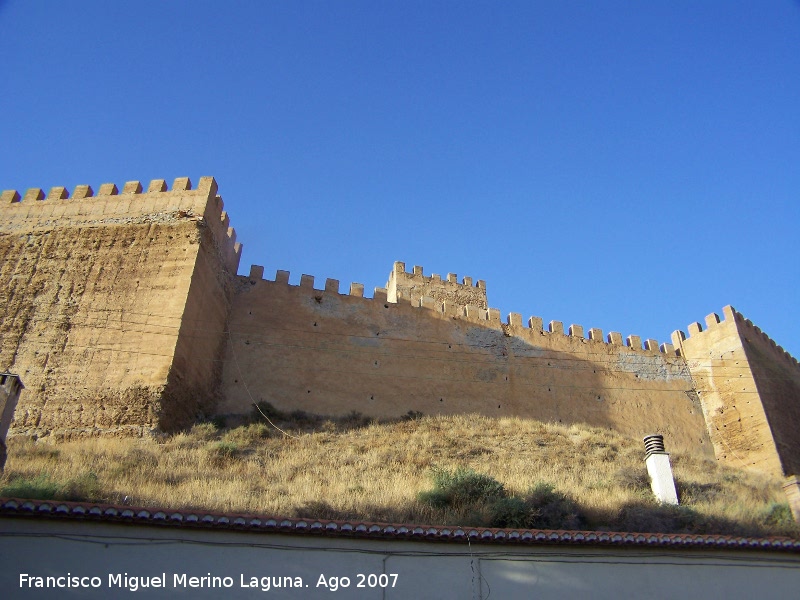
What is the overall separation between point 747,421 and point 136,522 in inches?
780

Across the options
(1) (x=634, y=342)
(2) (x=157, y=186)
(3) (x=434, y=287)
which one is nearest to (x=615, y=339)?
(1) (x=634, y=342)

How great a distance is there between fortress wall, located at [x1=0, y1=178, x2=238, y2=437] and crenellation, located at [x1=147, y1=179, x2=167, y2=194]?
1.1 inches

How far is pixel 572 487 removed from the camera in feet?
46.0

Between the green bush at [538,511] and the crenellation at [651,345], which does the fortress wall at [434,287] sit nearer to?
the crenellation at [651,345]

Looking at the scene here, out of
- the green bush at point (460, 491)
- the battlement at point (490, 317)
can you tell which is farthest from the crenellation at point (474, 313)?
the green bush at point (460, 491)

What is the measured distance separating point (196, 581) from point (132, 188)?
47.3 ft

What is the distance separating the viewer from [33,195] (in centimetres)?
2025

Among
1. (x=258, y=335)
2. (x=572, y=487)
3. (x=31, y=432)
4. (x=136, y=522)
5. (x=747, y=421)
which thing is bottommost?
(x=136, y=522)

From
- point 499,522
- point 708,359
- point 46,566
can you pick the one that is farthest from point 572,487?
point 708,359

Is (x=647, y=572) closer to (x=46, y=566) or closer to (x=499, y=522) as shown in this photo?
(x=499, y=522)

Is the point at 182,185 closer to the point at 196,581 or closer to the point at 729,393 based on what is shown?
the point at 196,581

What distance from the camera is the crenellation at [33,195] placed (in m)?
20.2

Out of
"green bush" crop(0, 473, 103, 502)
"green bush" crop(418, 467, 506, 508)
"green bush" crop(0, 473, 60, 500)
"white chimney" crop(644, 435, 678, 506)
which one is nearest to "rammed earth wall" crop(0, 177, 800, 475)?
"green bush" crop(0, 473, 103, 502)

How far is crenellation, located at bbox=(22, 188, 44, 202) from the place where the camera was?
20.2 meters
